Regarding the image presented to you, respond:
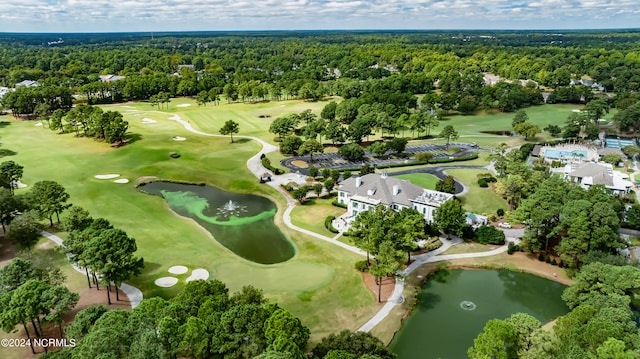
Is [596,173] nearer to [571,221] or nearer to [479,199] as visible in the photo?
[479,199]

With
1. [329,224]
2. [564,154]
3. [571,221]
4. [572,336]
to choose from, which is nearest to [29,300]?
[329,224]

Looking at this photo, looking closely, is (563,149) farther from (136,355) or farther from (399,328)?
(136,355)

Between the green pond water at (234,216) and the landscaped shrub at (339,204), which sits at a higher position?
the landscaped shrub at (339,204)

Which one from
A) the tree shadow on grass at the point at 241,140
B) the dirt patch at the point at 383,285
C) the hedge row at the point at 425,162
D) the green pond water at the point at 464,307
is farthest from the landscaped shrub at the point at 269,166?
the green pond water at the point at 464,307

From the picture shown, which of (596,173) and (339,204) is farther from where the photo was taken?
(596,173)

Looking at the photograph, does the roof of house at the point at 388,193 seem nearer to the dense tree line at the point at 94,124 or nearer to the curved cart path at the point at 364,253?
the curved cart path at the point at 364,253

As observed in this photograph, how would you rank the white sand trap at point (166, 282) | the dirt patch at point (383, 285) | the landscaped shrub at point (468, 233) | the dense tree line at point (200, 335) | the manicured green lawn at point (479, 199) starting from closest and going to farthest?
the dense tree line at point (200, 335) → the dirt patch at point (383, 285) → the white sand trap at point (166, 282) → the landscaped shrub at point (468, 233) → the manicured green lawn at point (479, 199)

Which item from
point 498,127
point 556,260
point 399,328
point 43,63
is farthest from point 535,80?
point 43,63
